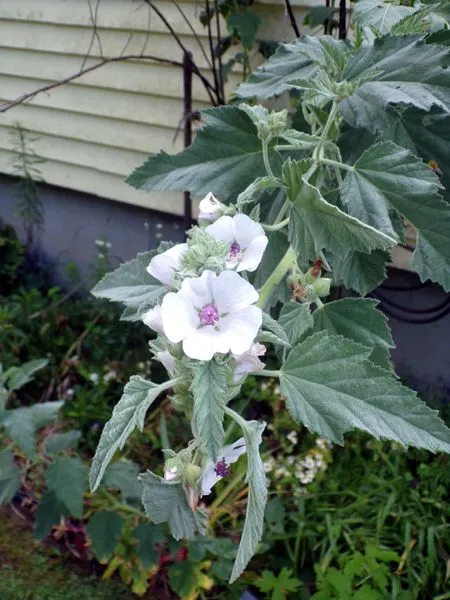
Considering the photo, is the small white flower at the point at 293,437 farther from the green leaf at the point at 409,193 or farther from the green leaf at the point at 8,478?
the green leaf at the point at 409,193

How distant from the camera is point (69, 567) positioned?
7.45 feet

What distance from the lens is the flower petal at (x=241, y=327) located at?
60 centimetres

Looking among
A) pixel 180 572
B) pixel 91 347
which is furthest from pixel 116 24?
pixel 180 572

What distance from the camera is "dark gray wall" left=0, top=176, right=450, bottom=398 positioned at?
2621mm

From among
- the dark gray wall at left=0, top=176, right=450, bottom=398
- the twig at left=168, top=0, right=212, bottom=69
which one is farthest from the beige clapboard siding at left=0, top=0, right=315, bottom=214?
the dark gray wall at left=0, top=176, right=450, bottom=398

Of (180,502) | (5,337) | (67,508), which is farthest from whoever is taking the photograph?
(5,337)

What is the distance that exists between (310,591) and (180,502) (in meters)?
1.55

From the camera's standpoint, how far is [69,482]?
1.89 metres

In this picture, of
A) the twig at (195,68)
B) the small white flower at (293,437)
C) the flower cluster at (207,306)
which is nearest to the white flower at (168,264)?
the flower cluster at (207,306)

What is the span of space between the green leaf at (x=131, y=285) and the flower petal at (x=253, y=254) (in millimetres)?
175

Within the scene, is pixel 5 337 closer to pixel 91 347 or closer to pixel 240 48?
pixel 91 347

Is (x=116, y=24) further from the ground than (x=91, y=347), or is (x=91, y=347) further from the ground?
(x=116, y=24)

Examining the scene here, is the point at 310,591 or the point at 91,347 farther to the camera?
the point at 91,347

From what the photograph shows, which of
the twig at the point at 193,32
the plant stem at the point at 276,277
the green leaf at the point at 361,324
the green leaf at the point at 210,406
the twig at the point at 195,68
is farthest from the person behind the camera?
the twig at the point at 193,32
